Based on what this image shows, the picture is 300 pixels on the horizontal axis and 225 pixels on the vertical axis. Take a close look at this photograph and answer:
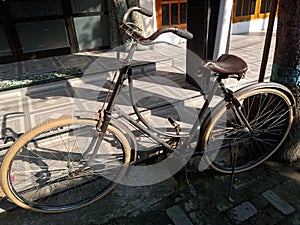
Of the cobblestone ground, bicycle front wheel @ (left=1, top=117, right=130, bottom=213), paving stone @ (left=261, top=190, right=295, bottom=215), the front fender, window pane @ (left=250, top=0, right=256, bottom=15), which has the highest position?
window pane @ (left=250, top=0, right=256, bottom=15)

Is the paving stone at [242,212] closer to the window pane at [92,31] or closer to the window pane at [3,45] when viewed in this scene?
the window pane at [92,31]

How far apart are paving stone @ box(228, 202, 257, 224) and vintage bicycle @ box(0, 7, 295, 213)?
294 mm

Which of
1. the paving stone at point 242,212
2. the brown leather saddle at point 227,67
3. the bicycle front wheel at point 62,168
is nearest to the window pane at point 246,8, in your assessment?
the brown leather saddle at point 227,67

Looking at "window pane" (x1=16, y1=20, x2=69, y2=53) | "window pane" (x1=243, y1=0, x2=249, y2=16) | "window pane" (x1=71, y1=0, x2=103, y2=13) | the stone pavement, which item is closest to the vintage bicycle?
the stone pavement

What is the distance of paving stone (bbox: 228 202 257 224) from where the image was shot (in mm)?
1826

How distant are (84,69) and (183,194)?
11.4 feet

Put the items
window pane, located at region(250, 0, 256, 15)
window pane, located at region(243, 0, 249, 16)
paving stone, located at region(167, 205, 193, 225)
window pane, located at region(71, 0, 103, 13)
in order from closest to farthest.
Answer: paving stone, located at region(167, 205, 193, 225) → window pane, located at region(71, 0, 103, 13) → window pane, located at region(243, 0, 249, 16) → window pane, located at region(250, 0, 256, 15)

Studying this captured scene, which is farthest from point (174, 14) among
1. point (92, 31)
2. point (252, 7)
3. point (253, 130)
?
point (253, 130)

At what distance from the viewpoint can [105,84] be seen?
4.12 metres

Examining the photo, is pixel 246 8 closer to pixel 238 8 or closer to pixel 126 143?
pixel 238 8

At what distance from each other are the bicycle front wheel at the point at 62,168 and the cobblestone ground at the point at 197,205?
13 cm

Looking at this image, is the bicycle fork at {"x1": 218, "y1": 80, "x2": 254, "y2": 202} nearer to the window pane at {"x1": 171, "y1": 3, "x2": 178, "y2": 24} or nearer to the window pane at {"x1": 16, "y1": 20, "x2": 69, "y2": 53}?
the window pane at {"x1": 16, "y1": 20, "x2": 69, "y2": 53}

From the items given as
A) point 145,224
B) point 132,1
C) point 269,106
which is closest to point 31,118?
point 145,224

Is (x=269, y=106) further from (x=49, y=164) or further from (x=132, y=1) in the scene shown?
(x=132, y=1)
